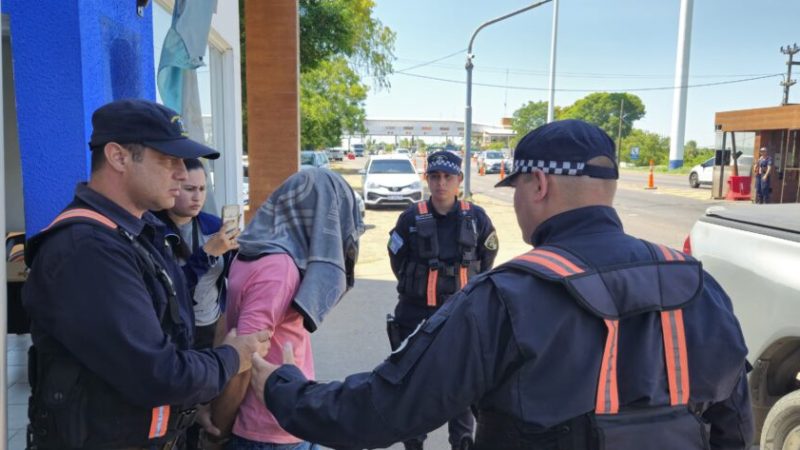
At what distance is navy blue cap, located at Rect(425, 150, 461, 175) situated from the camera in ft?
13.1

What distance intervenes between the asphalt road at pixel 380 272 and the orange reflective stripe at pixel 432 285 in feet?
3.21

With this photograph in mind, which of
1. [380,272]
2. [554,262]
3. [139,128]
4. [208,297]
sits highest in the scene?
[139,128]

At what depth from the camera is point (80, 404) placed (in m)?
1.47

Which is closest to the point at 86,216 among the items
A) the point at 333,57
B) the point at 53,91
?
the point at 53,91

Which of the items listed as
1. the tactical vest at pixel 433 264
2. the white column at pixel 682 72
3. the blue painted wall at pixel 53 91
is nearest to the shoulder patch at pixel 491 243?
the tactical vest at pixel 433 264

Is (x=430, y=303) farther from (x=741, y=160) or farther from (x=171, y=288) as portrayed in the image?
(x=741, y=160)

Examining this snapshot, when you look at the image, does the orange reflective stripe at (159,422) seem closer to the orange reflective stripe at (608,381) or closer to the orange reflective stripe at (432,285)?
the orange reflective stripe at (608,381)

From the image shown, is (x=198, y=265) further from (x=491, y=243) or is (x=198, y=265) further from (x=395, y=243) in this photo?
(x=491, y=243)

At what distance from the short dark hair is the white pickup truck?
9.89ft

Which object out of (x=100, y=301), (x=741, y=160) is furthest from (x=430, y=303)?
(x=741, y=160)

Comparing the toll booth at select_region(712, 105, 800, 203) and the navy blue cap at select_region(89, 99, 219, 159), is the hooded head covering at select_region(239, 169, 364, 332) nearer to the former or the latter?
the navy blue cap at select_region(89, 99, 219, 159)

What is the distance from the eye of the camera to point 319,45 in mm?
→ 15414

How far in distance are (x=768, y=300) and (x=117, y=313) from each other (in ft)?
10.3

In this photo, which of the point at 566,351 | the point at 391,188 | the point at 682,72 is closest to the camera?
the point at 566,351
